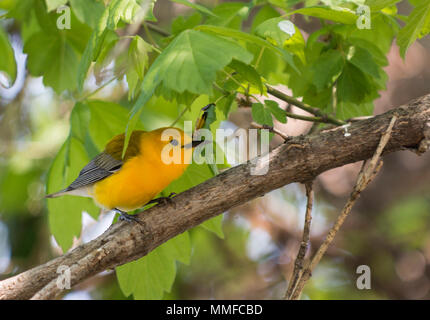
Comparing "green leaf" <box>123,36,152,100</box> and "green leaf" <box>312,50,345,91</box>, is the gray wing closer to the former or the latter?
"green leaf" <box>123,36,152,100</box>

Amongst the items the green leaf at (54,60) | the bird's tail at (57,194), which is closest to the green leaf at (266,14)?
the green leaf at (54,60)

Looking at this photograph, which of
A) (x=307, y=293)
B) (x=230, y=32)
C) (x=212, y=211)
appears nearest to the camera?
(x=230, y=32)

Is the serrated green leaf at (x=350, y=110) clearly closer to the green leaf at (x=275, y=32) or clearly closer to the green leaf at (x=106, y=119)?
the green leaf at (x=275, y=32)

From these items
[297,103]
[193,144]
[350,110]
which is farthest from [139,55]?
[350,110]

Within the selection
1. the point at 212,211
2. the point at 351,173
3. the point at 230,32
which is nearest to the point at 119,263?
the point at 212,211

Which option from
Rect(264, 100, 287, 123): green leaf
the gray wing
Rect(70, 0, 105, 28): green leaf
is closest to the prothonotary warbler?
the gray wing

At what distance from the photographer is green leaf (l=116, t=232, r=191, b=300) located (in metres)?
2.21

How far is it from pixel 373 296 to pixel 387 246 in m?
0.44

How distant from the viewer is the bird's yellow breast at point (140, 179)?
215 centimetres

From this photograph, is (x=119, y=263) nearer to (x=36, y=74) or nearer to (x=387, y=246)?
(x=36, y=74)

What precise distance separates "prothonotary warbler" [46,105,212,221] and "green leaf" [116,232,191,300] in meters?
0.22

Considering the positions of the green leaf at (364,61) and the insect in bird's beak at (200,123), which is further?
the green leaf at (364,61)

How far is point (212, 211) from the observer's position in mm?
1910

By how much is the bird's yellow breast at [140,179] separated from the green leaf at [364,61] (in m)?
0.84
